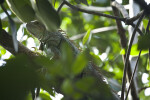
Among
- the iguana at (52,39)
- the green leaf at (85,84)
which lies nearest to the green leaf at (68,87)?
the green leaf at (85,84)

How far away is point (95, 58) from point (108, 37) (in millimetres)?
2244

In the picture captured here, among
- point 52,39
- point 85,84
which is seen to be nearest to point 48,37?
point 52,39

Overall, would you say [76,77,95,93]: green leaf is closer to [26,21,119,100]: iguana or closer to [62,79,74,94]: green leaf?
[62,79,74,94]: green leaf

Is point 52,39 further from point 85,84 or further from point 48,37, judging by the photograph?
point 85,84

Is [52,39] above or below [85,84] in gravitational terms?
above

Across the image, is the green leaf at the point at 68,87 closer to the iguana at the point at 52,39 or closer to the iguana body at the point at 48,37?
the iguana at the point at 52,39

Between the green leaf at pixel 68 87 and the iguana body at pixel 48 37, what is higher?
the iguana body at pixel 48 37

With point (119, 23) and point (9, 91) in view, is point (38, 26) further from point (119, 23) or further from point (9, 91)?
A: point (9, 91)

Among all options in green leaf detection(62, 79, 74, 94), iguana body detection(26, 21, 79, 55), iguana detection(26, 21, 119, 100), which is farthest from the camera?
iguana body detection(26, 21, 79, 55)

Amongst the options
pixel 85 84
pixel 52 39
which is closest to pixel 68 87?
pixel 85 84

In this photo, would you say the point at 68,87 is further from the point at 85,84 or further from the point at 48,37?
the point at 48,37

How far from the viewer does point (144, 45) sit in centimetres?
94

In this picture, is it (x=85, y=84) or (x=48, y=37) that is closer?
(x=85, y=84)

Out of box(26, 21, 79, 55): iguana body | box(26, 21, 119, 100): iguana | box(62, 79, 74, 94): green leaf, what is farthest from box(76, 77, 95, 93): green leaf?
box(26, 21, 79, 55): iguana body
